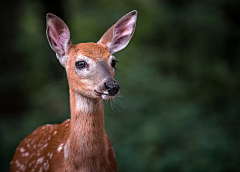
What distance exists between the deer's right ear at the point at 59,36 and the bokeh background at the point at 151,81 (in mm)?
2423

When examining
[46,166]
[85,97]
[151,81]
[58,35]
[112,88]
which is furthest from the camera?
[151,81]

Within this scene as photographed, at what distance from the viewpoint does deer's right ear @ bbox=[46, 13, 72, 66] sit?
2.88 meters

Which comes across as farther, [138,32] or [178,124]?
[138,32]

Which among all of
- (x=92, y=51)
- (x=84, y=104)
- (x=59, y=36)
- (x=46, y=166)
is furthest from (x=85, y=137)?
(x=59, y=36)

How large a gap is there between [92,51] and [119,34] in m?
0.41

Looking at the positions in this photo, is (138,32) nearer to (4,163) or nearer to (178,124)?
(178,124)

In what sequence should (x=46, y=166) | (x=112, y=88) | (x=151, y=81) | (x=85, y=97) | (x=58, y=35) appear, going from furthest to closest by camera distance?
(x=151, y=81), (x=46, y=166), (x=58, y=35), (x=85, y=97), (x=112, y=88)

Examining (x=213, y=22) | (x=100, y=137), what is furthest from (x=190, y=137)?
(x=100, y=137)

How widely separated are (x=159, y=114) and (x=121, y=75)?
0.85m

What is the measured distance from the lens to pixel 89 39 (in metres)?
5.83

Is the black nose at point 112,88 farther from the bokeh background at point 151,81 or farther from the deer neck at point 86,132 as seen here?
the bokeh background at point 151,81

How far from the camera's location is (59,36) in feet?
→ 9.74

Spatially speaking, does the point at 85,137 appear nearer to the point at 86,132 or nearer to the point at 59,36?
the point at 86,132

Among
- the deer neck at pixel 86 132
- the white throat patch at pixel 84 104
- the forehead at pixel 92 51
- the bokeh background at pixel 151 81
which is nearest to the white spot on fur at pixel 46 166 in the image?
the deer neck at pixel 86 132
